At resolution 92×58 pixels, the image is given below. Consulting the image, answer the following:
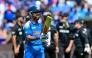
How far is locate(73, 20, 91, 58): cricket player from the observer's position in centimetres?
1119

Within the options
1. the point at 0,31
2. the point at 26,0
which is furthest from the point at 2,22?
the point at 26,0

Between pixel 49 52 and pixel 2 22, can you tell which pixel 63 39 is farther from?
pixel 2 22

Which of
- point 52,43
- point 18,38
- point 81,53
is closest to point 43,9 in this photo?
point 18,38

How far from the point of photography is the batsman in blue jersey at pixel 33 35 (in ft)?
26.2

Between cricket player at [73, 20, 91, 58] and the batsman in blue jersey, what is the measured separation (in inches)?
126

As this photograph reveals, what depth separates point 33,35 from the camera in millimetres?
8102

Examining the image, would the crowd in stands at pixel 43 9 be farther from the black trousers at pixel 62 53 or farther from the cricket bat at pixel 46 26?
the cricket bat at pixel 46 26

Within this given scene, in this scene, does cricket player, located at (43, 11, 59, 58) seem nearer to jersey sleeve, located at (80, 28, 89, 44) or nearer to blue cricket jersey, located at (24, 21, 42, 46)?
jersey sleeve, located at (80, 28, 89, 44)

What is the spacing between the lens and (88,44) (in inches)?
443

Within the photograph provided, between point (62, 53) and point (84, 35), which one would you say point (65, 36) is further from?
point (84, 35)

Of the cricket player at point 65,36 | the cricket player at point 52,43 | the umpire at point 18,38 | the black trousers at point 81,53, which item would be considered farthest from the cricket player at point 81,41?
the umpire at point 18,38

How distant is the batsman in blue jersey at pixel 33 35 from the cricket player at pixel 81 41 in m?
3.20

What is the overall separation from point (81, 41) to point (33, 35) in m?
3.56

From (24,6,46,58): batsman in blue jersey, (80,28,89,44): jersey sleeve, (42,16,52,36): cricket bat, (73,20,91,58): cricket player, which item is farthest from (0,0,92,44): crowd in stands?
(42,16,52,36): cricket bat
